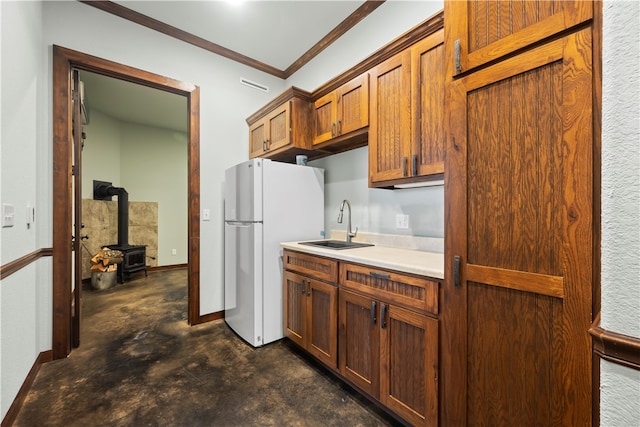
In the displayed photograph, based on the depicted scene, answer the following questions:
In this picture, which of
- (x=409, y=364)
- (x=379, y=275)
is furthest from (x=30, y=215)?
(x=409, y=364)

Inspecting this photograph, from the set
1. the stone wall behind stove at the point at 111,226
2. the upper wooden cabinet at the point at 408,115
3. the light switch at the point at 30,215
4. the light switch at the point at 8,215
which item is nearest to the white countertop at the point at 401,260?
the upper wooden cabinet at the point at 408,115

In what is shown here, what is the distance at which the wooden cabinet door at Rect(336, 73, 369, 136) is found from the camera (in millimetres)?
2020

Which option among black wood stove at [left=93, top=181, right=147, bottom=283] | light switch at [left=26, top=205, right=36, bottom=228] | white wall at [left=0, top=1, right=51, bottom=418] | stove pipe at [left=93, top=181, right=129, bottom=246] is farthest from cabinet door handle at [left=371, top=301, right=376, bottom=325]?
stove pipe at [left=93, top=181, right=129, bottom=246]

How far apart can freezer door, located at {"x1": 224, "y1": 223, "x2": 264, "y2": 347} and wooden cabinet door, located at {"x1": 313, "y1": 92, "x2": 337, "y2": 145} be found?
3.23 feet

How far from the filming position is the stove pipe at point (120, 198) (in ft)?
15.2

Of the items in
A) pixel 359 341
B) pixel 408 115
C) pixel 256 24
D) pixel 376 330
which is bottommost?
pixel 359 341

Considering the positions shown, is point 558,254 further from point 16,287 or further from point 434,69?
point 16,287

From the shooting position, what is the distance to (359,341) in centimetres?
166

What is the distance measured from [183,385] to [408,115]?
2.37 meters

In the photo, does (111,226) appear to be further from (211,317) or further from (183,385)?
(183,385)

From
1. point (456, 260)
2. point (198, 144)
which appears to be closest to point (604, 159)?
point (456, 260)

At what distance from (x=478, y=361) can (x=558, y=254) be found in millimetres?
518

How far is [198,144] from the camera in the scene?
112 inches

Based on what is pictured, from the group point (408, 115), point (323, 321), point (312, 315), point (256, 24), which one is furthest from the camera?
point (256, 24)
